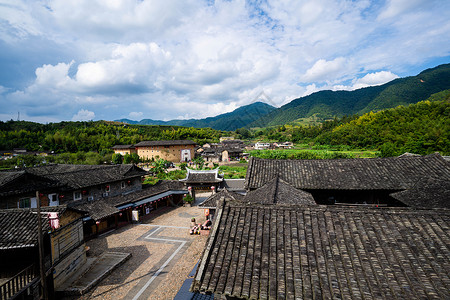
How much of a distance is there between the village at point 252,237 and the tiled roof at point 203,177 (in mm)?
3676

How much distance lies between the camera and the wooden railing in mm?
7212

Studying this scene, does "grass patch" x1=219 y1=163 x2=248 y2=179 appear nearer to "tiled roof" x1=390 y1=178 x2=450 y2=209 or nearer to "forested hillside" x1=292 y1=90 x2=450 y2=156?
"tiled roof" x1=390 y1=178 x2=450 y2=209

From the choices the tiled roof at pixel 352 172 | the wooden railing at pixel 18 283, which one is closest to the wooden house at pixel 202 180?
the tiled roof at pixel 352 172

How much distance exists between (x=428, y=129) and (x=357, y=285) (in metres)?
60.8

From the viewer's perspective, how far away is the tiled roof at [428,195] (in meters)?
8.80

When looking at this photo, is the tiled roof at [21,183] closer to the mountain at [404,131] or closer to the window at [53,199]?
the window at [53,199]

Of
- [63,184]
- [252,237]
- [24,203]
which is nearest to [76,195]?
[63,184]

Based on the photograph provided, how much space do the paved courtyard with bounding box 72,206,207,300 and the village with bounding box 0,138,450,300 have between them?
7cm

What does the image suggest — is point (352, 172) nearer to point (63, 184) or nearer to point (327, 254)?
point (327, 254)

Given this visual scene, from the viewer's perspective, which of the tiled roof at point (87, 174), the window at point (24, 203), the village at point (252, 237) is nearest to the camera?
the village at point (252, 237)

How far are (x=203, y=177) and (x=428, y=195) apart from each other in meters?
19.4

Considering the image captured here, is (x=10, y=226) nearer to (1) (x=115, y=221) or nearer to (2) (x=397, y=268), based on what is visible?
(1) (x=115, y=221)

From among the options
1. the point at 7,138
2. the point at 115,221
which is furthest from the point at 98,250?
the point at 7,138

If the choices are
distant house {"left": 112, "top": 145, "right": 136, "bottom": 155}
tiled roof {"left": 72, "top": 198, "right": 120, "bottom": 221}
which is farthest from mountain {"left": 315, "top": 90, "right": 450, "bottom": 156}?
distant house {"left": 112, "top": 145, "right": 136, "bottom": 155}
